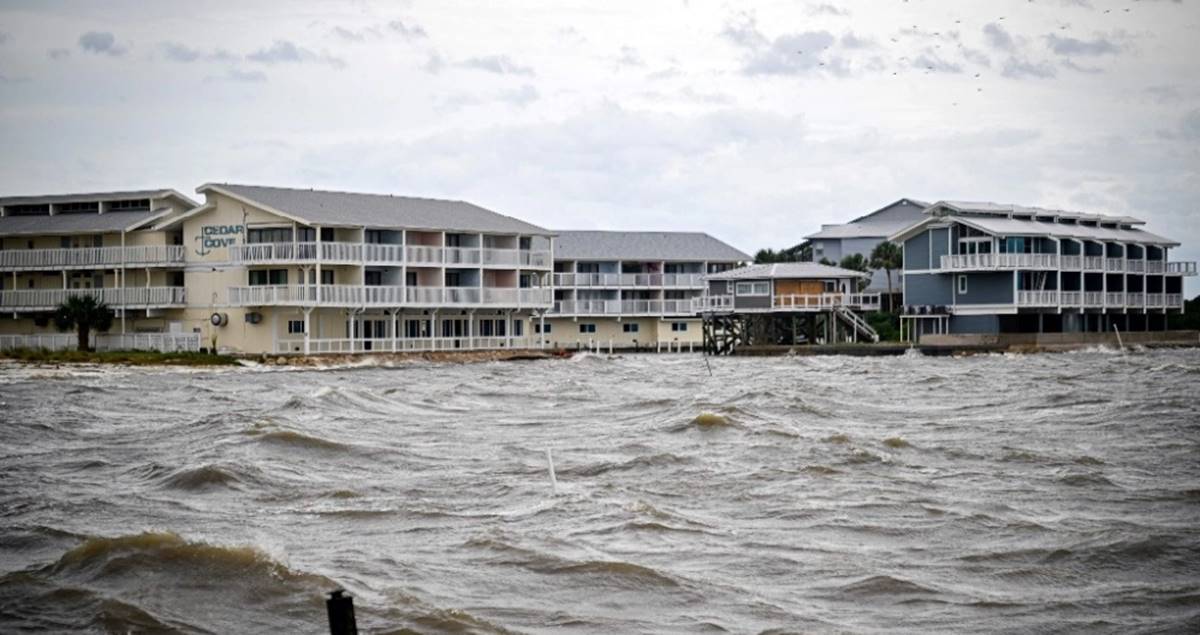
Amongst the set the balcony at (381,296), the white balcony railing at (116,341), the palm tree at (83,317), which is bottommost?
the white balcony railing at (116,341)

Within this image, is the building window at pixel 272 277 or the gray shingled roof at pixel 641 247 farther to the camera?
the gray shingled roof at pixel 641 247

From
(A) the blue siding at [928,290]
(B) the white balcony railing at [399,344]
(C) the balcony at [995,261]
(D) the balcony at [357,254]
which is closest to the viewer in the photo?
(B) the white balcony railing at [399,344]

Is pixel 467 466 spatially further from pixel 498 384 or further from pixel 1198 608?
pixel 498 384

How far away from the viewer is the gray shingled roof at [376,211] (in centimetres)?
6012

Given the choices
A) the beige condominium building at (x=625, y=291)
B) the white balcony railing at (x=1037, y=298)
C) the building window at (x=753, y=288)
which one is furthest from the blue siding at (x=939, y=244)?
the beige condominium building at (x=625, y=291)

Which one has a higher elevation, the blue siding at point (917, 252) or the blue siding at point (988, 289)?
the blue siding at point (917, 252)

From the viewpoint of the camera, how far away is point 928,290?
239 feet

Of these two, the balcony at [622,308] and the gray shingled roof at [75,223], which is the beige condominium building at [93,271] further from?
the balcony at [622,308]

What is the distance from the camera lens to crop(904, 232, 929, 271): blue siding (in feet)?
239

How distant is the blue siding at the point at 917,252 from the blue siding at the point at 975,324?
3066mm

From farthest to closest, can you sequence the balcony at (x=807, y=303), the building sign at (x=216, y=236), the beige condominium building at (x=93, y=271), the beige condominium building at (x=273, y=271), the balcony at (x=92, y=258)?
the balcony at (x=807, y=303)
the balcony at (x=92, y=258)
the beige condominium building at (x=93, y=271)
the building sign at (x=216, y=236)
the beige condominium building at (x=273, y=271)

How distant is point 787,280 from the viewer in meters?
72.8

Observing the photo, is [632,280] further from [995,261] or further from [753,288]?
[995,261]

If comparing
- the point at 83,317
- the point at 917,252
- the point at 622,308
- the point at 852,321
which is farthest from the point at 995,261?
the point at 83,317
